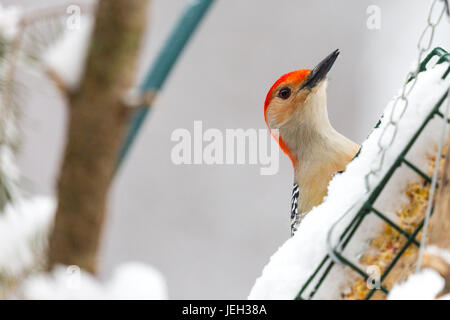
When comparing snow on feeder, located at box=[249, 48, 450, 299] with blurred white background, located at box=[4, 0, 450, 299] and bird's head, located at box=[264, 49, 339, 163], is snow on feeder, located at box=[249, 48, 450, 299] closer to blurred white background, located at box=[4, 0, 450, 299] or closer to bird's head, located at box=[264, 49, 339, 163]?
bird's head, located at box=[264, 49, 339, 163]

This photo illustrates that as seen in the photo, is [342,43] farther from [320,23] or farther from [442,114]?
[442,114]

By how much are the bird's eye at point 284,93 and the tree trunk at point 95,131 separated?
2.14ft

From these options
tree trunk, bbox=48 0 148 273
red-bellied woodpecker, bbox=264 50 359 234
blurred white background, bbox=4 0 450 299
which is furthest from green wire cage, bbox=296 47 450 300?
blurred white background, bbox=4 0 450 299

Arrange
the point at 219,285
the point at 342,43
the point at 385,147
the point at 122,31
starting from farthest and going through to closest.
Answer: the point at 219,285
the point at 342,43
the point at 385,147
the point at 122,31

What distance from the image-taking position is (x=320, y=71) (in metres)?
1.31

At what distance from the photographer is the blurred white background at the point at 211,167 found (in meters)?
2.90

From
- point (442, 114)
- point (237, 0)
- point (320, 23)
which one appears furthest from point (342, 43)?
point (442, 114)

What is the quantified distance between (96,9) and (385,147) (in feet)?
1.30

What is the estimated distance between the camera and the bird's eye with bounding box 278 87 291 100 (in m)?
1.38

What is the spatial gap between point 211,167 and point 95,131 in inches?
101

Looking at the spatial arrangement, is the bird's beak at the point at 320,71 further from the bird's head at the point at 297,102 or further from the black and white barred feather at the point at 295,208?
the black and white barred feather at the point at 295,208

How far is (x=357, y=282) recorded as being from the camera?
0.84 meters

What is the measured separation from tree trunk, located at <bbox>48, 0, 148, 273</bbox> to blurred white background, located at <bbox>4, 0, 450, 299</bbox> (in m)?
2.04

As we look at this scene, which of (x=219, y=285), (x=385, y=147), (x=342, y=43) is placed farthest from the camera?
(x=219, y=285)
